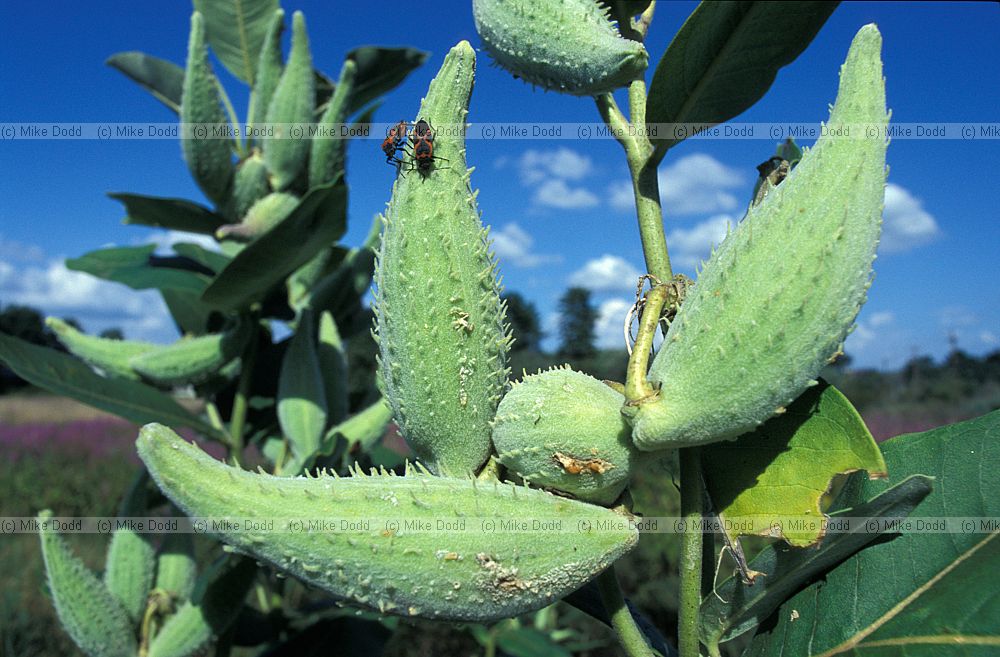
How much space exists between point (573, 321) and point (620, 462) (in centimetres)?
3835

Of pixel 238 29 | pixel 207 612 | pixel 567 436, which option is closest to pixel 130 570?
pixel 207 612

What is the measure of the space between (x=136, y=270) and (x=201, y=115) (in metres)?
0.75

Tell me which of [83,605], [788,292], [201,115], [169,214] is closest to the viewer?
[788,292]

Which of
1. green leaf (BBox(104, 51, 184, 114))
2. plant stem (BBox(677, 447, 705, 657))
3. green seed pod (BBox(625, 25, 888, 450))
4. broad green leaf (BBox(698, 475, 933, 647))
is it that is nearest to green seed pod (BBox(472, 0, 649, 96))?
green seed pod (BBox(625, 25, 888, 450))

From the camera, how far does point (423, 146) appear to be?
0.99 m

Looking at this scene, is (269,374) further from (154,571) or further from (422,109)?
(422,109)

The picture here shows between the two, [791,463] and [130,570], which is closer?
[791,463]

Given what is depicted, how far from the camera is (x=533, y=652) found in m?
3.48

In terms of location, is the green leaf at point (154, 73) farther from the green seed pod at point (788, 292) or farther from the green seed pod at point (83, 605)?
the green seed pod at point (788, 292)

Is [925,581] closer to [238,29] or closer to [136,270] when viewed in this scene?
[136,270]

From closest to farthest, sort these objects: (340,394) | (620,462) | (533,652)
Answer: (620,462)
(340,394)
(533,652)

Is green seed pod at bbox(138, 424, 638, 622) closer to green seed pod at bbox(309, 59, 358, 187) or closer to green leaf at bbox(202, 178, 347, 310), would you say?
green leaf at bbox(202, 178, 347, 310)

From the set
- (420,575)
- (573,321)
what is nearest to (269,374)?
(420,575)

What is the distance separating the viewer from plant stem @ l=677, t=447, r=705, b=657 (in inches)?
40.4
